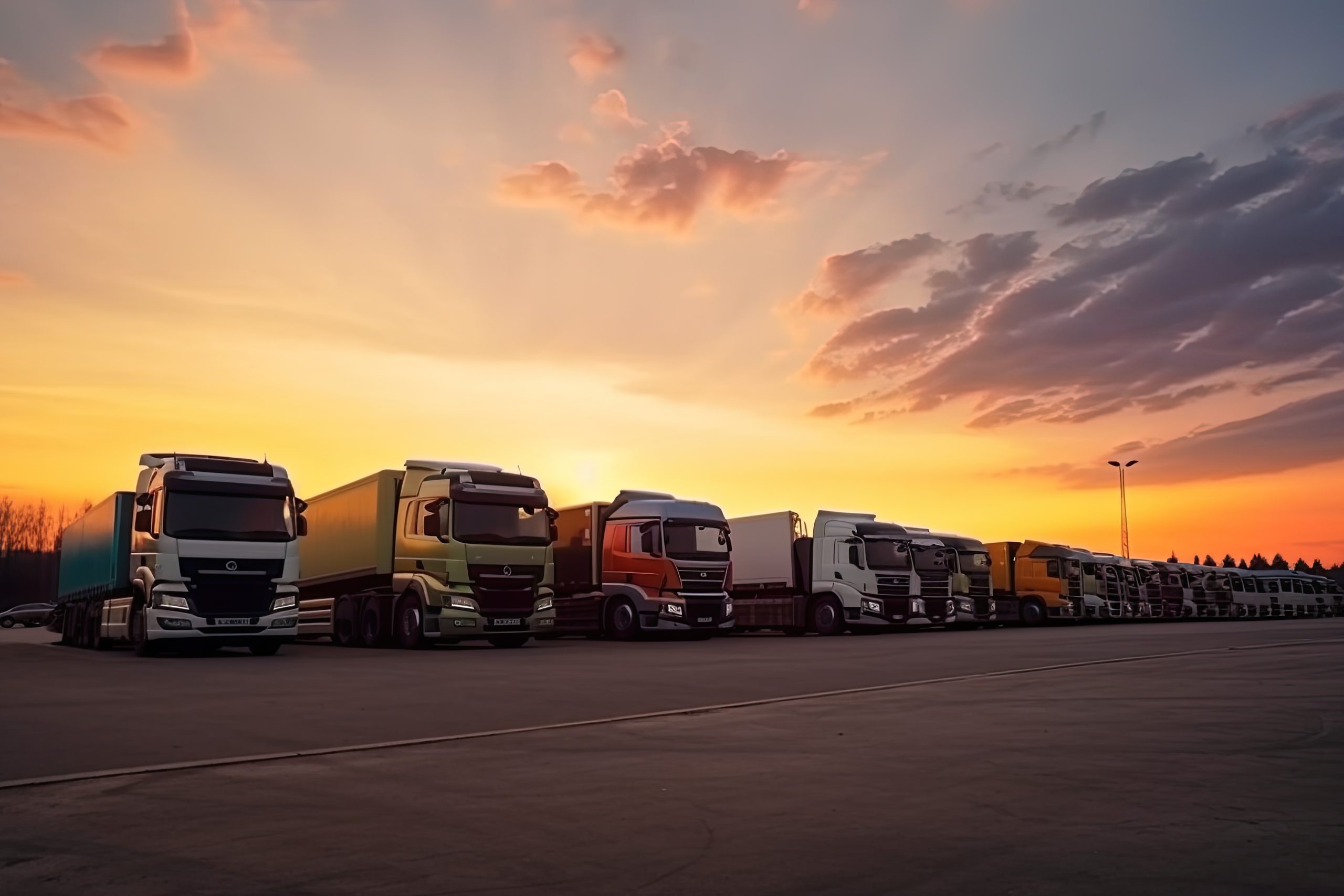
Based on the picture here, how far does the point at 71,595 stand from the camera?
28312 mm

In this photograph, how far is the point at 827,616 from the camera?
3369 centimetres

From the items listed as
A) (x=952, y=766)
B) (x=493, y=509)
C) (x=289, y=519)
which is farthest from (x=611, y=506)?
(x=952, y=766)

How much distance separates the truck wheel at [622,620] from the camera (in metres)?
28.8

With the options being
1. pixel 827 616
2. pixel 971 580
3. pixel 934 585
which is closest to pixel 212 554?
pixel 827 616

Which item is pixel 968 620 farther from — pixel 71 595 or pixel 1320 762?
pixel 1320 762

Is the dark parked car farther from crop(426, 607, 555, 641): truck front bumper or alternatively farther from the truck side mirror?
crop(426, 607, 555, 641): truck front bumper

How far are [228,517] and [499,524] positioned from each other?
17.5 ft

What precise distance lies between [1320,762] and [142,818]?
686cm

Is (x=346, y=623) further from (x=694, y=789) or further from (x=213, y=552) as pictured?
(x=694, y=789)

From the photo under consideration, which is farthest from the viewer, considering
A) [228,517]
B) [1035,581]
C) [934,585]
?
[1035,581]

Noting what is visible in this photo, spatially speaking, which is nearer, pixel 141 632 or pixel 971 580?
pixel 141 632

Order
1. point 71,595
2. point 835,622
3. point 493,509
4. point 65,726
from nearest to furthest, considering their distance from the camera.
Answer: point 65,726, point 493,509, point 71,595, point 835,622

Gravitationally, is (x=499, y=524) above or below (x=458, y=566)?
above

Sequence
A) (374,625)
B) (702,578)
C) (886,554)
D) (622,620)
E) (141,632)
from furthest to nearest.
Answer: (886,554) → (622,620) → (702,578) → (374,625) → (141,632)
